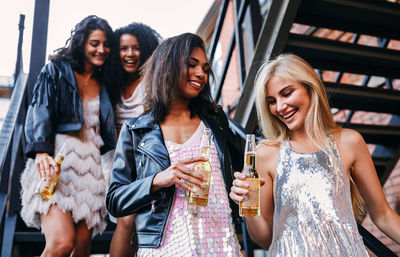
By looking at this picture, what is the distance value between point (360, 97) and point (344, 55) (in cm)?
44

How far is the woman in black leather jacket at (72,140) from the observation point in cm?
231

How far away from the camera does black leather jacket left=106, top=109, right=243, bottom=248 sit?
1.63m

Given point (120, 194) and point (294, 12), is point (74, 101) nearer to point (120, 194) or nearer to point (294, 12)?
point (120, 194)

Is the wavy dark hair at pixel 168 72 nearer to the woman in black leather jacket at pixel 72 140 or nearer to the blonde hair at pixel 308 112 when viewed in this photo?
the blonde hair at pixel 308 112

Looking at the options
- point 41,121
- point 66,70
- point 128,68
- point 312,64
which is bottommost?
point 41,121

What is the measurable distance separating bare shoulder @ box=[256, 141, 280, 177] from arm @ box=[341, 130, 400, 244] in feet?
1.16

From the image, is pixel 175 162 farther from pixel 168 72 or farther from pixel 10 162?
pixel 10 162

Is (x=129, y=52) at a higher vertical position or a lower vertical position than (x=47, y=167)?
higher

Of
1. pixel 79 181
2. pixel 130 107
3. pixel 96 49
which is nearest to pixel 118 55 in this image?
pixel 96 49

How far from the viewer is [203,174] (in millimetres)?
1666

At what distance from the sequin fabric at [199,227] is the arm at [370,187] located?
0.67m

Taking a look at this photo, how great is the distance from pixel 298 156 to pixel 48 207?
4.91 feet

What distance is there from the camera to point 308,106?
1999 millimetres

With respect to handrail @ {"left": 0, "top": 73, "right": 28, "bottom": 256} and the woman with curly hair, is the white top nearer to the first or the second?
the woman with curly hair
